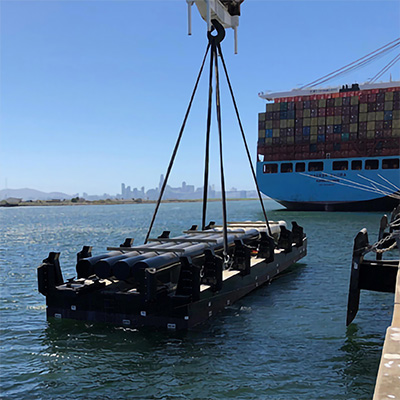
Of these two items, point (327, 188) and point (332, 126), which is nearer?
point (327, 188)

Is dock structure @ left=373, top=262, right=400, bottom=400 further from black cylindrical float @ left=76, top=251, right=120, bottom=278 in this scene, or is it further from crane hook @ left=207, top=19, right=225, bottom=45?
crane hook @ left=207, top=19, right=225, bottom=45

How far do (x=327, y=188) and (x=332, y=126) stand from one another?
12.4 m

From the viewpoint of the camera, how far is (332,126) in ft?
257

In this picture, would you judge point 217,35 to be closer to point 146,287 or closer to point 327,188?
point 146,287

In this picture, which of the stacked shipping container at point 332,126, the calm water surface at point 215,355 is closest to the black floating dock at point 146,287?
the calm water surface at point 215,355

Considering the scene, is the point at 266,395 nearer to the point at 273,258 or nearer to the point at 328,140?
the point at 273,258

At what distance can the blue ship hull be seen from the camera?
70.3m

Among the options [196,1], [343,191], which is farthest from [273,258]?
[343,191]

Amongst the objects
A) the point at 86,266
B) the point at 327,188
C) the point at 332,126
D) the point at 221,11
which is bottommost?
the point at 86,266

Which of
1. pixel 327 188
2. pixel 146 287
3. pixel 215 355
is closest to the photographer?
pixel 215 355

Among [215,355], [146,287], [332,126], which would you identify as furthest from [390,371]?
[332,126]

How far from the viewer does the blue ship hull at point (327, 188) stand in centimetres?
7031

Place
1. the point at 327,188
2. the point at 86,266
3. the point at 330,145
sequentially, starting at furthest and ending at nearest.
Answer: the point at 330,145, the point at 327,188, the point at 86,266

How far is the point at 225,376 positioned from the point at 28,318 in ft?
25.1
